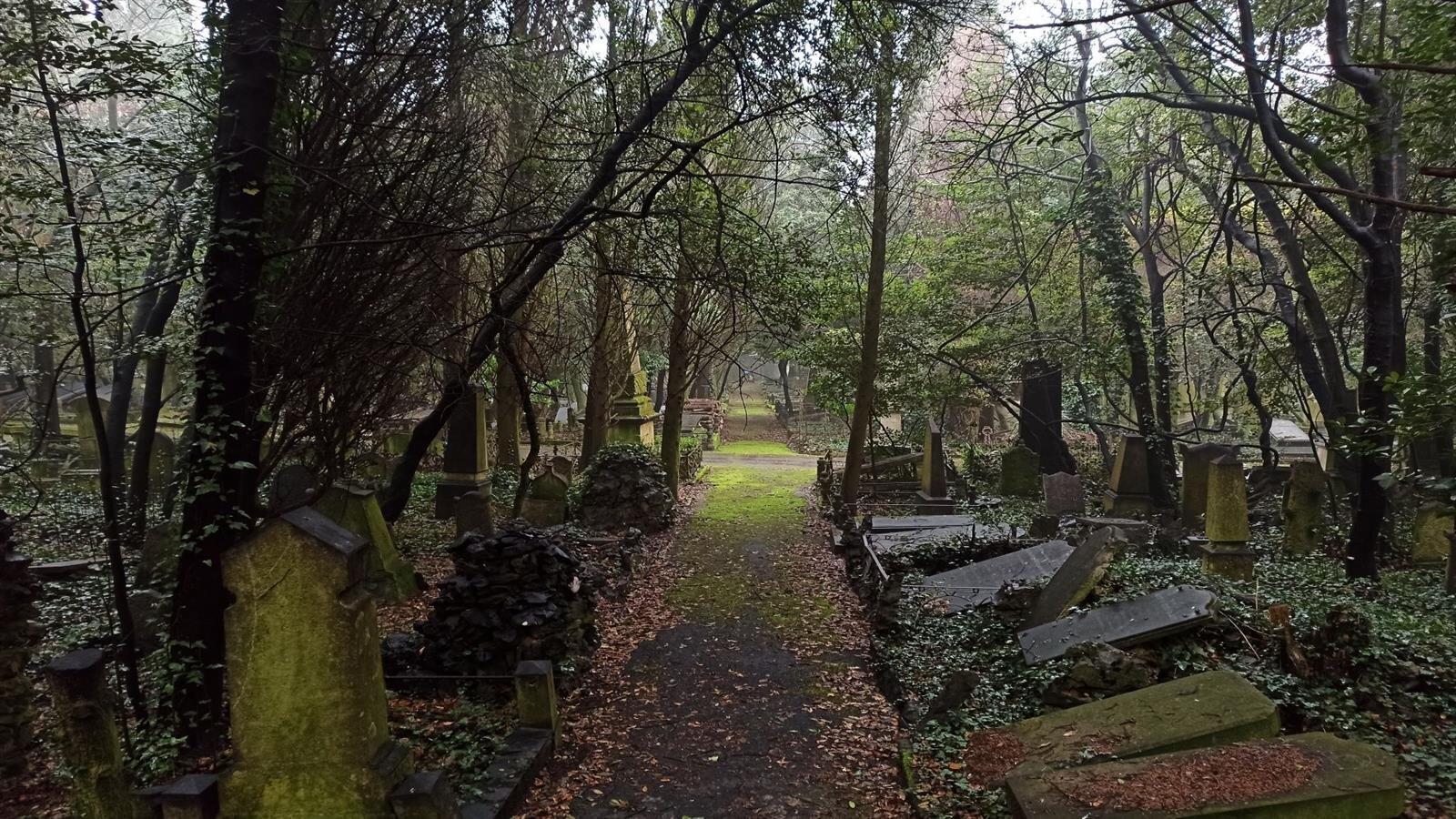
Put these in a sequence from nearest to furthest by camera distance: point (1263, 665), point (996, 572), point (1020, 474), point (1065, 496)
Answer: point (1263, 665), point (996, 572), point (1065, 496), point (1020, 474)

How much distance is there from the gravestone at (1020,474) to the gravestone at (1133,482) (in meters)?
3.14

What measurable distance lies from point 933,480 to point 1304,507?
5.99 meters

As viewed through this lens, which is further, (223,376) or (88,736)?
(223,376)

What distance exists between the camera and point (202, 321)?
4.06 meters

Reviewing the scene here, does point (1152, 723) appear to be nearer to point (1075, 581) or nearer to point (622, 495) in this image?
point (1075, 581)

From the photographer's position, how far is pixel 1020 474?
15539 mm

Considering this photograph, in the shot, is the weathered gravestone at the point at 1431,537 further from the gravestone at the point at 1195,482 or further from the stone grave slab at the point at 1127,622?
the stone grave slab at the point at 1127,622

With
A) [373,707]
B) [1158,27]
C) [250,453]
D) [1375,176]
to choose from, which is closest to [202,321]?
[250,453]

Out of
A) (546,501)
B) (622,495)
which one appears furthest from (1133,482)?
(546,501)

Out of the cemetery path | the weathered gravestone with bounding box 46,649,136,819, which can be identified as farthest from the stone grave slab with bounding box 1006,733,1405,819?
the weathered gravestone with bounding box 46,649,136,819

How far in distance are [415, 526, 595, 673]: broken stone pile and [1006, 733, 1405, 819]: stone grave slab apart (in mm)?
3697

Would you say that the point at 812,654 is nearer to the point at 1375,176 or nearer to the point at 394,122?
the point at 394,122

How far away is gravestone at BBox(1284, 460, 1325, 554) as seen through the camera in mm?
9266

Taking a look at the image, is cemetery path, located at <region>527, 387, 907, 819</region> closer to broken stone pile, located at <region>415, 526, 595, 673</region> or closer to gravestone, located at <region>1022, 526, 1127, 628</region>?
broken stone pile, located at <region>415, 526, 595, 673</region>
